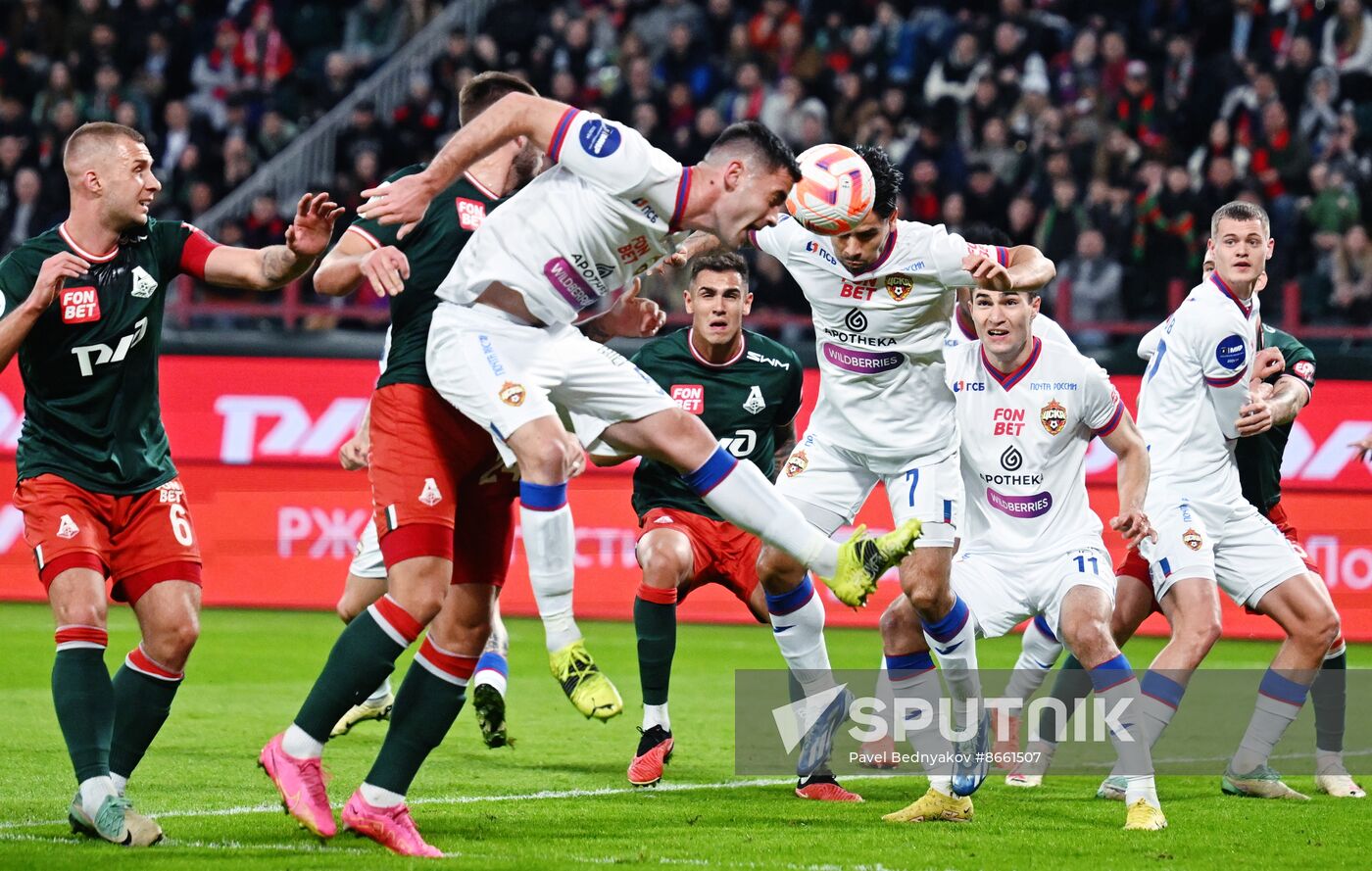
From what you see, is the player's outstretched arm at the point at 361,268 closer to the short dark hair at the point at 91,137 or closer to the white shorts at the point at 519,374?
the white shorts at the point at 519,374

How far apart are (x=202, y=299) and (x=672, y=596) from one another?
11303 millimetres

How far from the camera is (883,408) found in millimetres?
7484

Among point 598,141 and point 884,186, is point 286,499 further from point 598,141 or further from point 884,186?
point 598,141

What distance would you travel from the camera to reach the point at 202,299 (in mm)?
18109

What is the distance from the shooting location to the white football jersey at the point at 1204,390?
7.82m

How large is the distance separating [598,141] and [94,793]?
2801mm

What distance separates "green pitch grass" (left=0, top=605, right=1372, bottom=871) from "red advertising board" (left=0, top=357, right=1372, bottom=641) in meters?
3.16

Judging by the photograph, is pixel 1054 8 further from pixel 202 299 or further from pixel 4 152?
pixel 4 152

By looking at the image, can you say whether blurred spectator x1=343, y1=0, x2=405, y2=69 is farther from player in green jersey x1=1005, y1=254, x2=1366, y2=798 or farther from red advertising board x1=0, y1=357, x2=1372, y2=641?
player in green jersey x1=1005, y1=254, x2=1366, y2=798

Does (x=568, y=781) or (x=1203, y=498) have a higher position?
(x=1203, y=498)

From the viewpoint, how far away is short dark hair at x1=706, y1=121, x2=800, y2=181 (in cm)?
586

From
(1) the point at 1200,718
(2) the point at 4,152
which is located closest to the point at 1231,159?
(1) the point at 1200,718

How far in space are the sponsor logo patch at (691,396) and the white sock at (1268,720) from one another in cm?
308

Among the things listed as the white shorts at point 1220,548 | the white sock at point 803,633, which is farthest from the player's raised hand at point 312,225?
the white shorts at point 1220,548
